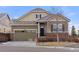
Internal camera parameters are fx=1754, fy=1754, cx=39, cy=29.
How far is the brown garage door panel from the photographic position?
1645 inches

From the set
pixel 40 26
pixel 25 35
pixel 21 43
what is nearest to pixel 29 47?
pixel 21 43

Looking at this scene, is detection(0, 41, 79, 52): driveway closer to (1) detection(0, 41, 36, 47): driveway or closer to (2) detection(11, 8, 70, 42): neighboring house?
(1) detection(0, 41, 36, 47): driveway

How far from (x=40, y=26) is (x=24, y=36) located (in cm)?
46

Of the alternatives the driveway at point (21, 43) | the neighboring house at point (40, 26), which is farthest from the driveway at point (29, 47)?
the neighboring house at point (40, 26)

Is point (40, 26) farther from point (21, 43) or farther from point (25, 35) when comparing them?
point (21, 43)

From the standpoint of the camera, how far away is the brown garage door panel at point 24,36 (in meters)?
41.8

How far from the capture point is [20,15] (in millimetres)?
41781

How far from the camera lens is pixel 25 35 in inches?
1649

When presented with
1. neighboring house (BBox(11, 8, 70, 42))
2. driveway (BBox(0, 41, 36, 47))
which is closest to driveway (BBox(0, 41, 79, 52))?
driveway (BBox(0, 41, 36, 47))

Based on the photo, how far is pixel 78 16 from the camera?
137 feet

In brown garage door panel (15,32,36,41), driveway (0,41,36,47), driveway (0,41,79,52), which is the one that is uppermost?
brown garage door panel (15,32,36,41)
